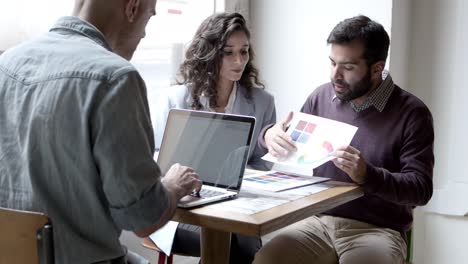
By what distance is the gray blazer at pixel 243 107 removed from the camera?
8.05 feet

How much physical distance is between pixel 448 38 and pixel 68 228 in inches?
94.6

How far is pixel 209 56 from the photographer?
8.28 feet

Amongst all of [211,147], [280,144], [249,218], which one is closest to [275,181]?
[280,144]

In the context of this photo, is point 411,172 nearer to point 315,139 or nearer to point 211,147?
point 315,139

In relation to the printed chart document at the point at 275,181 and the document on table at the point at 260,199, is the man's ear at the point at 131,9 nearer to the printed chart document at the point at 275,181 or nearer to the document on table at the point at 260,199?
the document on table at the point at 260,199

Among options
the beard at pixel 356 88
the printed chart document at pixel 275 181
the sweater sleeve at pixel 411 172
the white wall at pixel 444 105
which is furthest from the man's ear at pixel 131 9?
the white wall at pixel 444 105

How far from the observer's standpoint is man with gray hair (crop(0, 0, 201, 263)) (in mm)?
1140

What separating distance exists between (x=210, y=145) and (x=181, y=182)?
0.32 metres

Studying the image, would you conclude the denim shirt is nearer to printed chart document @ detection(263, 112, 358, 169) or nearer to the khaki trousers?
printed chart document @ detection(263, 112, 358, 169)

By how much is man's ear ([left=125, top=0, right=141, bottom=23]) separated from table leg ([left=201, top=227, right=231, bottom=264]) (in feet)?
2.51

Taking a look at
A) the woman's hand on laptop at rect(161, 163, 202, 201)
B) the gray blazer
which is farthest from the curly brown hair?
the woman's hand on laptop at rect(161, 163, 202, 201)

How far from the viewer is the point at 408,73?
10.3 feet

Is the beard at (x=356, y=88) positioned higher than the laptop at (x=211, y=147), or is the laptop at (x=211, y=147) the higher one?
the beard at (x=356, y=88)

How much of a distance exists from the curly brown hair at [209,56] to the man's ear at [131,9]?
115 centimetres
